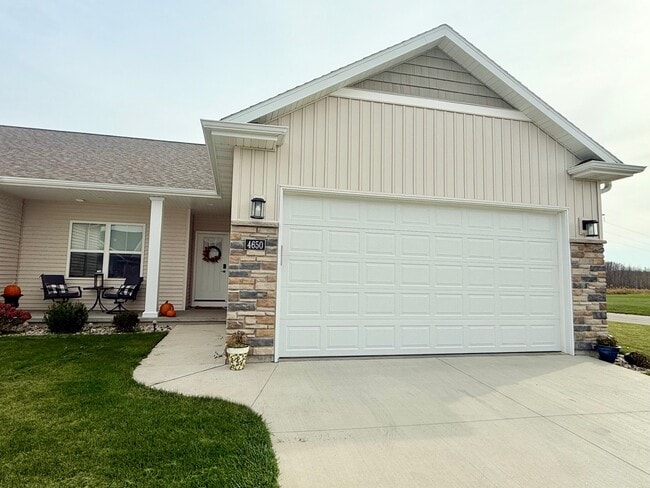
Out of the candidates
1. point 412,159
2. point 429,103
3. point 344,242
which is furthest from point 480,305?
point 429,103

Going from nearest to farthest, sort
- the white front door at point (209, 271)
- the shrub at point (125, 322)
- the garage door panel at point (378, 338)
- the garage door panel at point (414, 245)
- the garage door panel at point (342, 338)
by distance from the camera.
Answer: the garage door panel at point (342, 338) → the garage door panel at point (378, 338) → the garage door panel at point (414, 245) → the shrub at point (125, 322) → the white front door at point (209, 271)

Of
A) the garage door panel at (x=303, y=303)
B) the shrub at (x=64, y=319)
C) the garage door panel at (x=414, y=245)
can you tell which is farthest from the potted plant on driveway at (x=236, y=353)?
the shrub at (x=64, y=319)

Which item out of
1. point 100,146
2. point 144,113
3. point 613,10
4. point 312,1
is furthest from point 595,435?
point 144,113

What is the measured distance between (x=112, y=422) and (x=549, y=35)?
29.5 ft

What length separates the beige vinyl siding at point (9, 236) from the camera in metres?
7.99

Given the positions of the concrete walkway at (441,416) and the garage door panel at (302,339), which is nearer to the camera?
the concrete walkway at (441,416)

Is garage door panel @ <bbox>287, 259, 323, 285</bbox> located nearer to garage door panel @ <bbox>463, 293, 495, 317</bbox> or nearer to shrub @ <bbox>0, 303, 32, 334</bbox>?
garage door panel @ <bbox>463, 293, 495, 317</bbox>

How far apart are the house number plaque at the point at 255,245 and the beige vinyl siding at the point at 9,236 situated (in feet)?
23.1

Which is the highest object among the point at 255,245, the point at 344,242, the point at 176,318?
the point at 344,242

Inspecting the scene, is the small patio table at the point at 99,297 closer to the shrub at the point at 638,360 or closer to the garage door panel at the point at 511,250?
the garage door panel at the point at 511,250

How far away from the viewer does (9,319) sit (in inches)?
247

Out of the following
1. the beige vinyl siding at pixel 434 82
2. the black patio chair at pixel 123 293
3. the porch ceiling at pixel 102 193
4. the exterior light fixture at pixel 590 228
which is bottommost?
the black patio chair at pixel 123 293

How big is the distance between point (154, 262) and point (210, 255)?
259cm

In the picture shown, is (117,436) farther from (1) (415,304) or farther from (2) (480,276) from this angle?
(2) (480,276)
